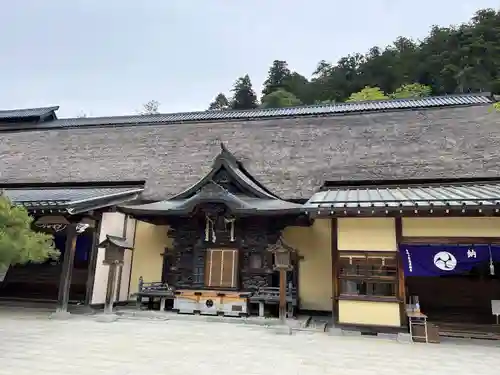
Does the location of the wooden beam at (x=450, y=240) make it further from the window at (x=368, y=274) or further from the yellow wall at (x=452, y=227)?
the window at (x=368, y=274)

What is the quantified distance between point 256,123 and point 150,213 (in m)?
6.08

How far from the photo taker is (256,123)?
45.0 feet

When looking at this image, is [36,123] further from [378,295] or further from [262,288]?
[378,295]

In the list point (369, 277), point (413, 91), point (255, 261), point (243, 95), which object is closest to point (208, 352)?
point (369, 277)

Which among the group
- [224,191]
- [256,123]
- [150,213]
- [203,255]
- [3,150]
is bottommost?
[203,255]

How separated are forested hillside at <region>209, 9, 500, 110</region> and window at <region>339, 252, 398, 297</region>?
22.5 metres

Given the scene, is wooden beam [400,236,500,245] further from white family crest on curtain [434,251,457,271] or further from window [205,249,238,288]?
window [205,249,238,288]

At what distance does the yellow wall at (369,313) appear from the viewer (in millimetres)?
7031

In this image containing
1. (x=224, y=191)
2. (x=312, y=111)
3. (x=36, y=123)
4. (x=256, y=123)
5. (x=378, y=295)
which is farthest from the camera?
(x=36, y=123)

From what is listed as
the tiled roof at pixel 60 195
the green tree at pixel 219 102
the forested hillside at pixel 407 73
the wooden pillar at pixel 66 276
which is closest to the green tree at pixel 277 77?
the forested hillside at pixel 407 73

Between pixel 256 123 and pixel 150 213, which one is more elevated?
pixel 256 123

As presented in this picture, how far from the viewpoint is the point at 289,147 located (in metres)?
11.8

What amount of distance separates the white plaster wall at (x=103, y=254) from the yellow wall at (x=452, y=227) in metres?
6.99

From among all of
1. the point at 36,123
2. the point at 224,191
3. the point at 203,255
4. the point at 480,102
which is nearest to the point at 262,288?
the point at 203,255
